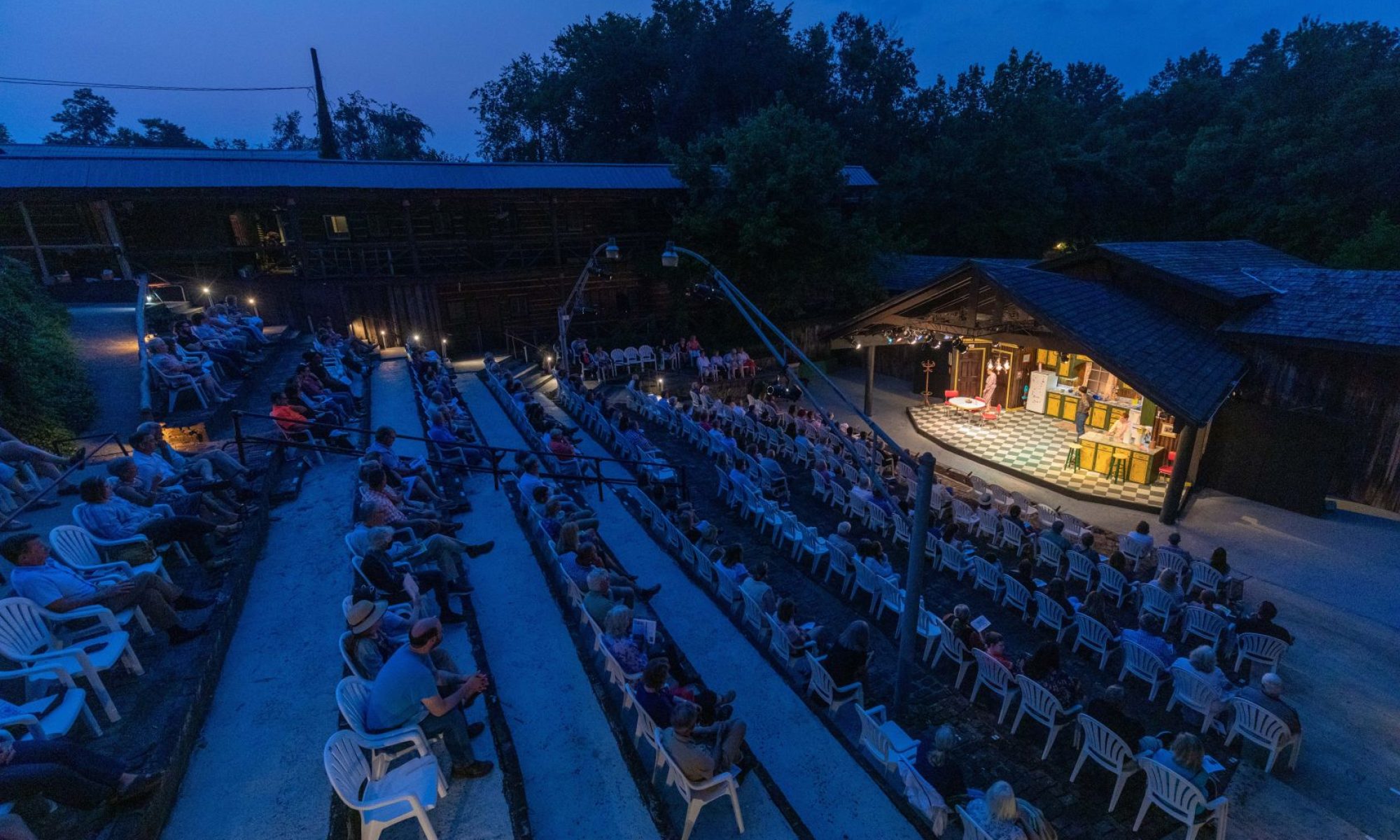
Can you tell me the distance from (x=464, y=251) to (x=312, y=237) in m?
5.39

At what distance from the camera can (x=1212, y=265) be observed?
16.0 m

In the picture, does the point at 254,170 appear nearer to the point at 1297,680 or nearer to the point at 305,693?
the point at 305,693

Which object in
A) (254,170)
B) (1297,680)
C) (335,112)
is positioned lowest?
(1297,680)

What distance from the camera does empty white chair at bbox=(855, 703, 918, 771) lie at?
533 cm

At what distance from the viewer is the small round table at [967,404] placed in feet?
64.8

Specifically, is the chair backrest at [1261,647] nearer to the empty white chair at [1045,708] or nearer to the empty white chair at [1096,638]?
the empty white chair at [1096,638]

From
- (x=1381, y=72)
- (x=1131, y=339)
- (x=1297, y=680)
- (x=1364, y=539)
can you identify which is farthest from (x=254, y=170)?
(x=1381, y=72)

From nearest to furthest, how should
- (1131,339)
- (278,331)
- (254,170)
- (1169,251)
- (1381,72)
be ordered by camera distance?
(1131,339), (1169,251), (278,331), (254,170), (1381,72)

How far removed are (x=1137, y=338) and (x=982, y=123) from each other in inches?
1034

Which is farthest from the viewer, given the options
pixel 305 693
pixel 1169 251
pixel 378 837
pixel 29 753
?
pixel 1169 251

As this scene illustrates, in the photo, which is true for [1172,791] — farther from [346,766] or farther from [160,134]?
[160,134]

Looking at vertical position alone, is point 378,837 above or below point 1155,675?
above

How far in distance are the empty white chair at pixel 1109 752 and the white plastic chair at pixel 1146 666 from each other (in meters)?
1.76

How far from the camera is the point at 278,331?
17906 millimetres
